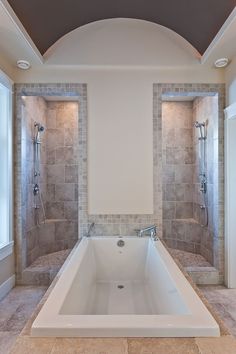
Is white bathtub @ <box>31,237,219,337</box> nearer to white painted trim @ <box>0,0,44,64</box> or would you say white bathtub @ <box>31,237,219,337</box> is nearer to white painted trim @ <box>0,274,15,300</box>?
white painted trim @ <box>0,274,15,300</box>

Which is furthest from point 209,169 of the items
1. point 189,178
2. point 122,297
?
point 122,297

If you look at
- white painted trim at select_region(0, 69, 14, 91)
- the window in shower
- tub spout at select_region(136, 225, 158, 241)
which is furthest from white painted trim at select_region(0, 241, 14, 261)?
white painted trim at select_region(0, 69, 14, 91)

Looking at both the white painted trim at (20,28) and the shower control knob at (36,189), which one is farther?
the shower control knob at (36,189)

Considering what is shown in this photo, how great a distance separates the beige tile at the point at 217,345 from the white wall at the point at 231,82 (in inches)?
96.5

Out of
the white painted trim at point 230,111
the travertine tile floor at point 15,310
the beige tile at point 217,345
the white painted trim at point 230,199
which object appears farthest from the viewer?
the white painted trim at point 230,199

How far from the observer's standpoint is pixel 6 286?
9.69 ft

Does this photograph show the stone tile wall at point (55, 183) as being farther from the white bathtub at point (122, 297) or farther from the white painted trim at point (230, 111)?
the white painted trim at point (230, 111)

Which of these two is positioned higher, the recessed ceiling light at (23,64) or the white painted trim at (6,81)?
the recessed ceiling light at (23,64)

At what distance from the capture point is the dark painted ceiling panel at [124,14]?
2.47 metres

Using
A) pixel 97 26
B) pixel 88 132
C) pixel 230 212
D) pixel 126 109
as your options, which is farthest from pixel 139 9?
pixel 230 212

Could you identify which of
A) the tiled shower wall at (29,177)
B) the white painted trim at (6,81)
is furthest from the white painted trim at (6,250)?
A: the white painted trim at (6,81)

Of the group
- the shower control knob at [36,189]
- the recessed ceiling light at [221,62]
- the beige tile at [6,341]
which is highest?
the recessed ceiling light at [221,62]

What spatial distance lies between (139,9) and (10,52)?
1375mm

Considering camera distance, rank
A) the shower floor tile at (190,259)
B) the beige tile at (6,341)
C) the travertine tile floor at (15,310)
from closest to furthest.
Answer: the beige tile at (6,341) < the travertine tile floor at (15,310) < the shower floor tile at (190,259)
